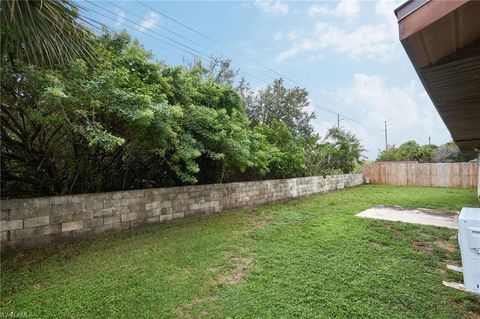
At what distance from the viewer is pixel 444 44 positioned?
168 cm

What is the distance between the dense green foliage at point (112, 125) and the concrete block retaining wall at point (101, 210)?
0.42 m

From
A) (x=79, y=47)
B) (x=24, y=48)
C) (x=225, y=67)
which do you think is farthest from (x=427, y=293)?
(x=225, y=67)

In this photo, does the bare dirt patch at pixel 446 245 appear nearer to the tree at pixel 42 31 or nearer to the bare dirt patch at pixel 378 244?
the bare dirt patch at pixel 378 244

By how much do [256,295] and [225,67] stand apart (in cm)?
1583

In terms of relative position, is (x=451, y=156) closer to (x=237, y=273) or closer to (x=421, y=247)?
(x=421, y=247)

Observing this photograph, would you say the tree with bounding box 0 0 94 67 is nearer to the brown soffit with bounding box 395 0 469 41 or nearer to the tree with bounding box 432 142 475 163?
the brown soffit with bounding box 395 0 469 41

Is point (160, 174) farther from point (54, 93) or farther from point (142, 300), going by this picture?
point (142, 300)

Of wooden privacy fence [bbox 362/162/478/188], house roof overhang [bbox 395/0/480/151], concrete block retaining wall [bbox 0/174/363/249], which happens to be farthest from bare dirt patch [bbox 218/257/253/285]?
wooden privacy fence [bbox 362/162/478/188]

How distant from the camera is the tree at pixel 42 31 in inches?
91.5

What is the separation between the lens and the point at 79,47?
3.06m

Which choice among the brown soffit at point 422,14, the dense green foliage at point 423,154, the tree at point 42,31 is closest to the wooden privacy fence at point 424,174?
the dense green foliage at point 423,154

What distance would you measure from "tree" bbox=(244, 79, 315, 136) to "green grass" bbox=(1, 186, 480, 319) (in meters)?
14.6

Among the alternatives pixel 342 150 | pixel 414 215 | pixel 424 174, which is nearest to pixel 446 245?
pixel 414 215

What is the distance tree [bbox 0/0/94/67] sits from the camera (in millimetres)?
2325
